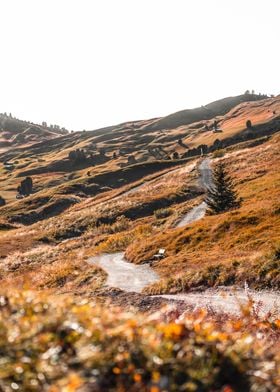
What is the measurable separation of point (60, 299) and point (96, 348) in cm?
147

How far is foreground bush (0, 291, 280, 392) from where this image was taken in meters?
4.98

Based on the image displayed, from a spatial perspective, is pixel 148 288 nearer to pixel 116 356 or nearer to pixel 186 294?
pixel 186 294

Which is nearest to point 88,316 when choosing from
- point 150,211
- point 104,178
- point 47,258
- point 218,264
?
point 218,264

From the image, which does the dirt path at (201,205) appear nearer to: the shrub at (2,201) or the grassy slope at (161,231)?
the grassy slope at (161,231)

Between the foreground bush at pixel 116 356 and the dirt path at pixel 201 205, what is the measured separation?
197ft

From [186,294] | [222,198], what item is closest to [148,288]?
[186,294]

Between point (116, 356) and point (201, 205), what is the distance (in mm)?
77401

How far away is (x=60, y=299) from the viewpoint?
6500 millimetres

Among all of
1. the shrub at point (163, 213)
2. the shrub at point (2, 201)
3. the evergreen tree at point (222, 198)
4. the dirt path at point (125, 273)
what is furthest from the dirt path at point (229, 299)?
the shrub at point (2, 201)

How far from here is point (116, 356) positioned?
17.1 feet

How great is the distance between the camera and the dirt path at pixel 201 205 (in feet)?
228

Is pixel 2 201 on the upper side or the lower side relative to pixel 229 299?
lower

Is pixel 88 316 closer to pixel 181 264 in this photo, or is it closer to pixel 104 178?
pixel 181 264

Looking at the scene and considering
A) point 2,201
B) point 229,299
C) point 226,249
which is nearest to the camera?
point 229,299
